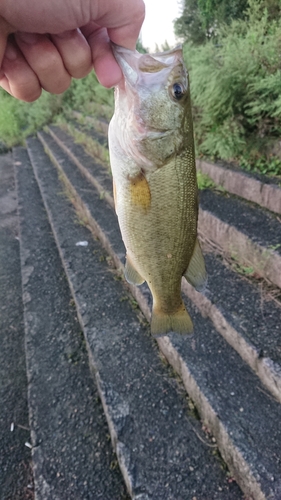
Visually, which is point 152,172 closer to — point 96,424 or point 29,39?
point 29,39

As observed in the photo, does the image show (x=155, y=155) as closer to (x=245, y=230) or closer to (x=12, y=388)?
(x=245, y=230)

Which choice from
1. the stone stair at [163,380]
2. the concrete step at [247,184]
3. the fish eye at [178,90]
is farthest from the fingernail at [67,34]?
the concrete step at [247,184]

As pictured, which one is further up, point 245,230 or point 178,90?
point 178,90

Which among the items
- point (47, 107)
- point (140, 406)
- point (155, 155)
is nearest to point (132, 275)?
point (155, 155)

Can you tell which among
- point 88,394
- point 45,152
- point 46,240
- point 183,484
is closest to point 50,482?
point 88,394

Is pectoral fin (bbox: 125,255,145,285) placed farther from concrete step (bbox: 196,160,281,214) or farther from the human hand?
concrete step (bbox: 196,160,281,214)

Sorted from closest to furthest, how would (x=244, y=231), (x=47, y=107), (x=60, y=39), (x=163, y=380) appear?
(x=60, y=39) → (x=163, y=380) → (x=244, y=231) → (x=47, y=107)

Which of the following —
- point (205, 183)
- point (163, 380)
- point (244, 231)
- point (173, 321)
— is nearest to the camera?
point (173, 321)
